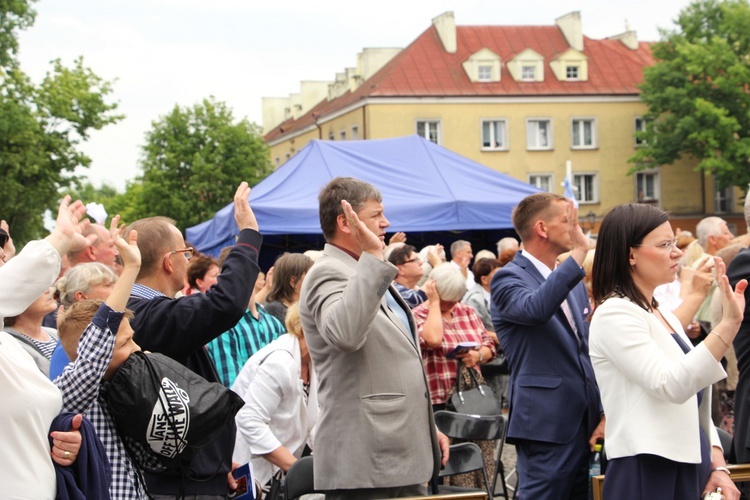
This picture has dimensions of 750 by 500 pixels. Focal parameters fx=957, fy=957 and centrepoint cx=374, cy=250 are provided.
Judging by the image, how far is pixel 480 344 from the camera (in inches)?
271

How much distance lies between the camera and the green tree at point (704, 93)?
42969 mm

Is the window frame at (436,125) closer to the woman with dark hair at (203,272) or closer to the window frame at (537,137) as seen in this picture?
the window frame at (537,137)

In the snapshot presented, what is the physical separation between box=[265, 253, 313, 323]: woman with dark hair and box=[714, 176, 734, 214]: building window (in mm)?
45729

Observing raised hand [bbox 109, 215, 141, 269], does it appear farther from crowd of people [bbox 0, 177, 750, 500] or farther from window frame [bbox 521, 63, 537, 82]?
window frame [bbox 521, 63, 537, 82]

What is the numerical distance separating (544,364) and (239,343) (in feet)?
7.20

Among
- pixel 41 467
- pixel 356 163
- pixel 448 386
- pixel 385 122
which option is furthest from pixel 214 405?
pixel 385 122

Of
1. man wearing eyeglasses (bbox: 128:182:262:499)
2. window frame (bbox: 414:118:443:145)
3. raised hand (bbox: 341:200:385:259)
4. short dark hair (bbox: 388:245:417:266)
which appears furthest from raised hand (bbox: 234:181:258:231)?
window frame (bbox: 414:118:443:145)

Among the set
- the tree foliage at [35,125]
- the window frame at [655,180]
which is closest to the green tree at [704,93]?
the window frame at [655,180]

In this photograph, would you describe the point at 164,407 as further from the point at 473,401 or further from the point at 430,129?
the point at 430,129

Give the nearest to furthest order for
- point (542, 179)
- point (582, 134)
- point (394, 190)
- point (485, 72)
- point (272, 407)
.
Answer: point (272, 407)
point (394, 190)
point (542, 179)
point (582, 134)
point (485, 72)

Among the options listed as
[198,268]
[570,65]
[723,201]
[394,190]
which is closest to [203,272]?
[198,268]

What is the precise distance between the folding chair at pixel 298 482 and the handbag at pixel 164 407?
1102 mm

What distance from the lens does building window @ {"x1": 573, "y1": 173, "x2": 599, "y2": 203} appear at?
1845 inches

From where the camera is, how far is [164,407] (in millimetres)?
3260
